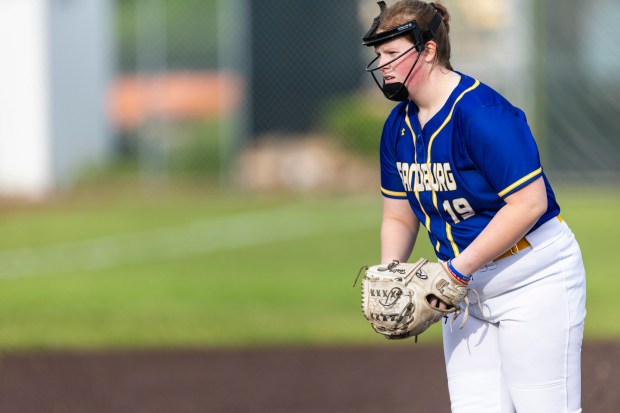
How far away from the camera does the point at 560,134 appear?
65.5 ft

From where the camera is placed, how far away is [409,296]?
372 cm

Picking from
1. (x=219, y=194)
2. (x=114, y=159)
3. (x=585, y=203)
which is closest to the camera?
(x=585, y=203)

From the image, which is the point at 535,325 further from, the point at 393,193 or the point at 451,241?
the point at 393,193

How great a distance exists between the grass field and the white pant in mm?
4921

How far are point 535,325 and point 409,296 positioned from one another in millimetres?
391

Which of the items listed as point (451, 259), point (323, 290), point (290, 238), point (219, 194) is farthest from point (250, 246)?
point (451, 259)

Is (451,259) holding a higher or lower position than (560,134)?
higher

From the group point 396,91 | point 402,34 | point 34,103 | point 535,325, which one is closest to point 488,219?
point 535,325

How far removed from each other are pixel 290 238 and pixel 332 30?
7987mm

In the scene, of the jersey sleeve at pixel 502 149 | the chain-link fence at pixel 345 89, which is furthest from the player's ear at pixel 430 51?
the chain-link fence at pixel 345 89

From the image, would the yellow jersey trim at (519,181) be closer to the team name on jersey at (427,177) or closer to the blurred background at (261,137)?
the team name on jersey at (427,177)

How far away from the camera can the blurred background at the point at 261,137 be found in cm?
1491

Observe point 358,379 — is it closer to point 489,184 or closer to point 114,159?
point 489,184

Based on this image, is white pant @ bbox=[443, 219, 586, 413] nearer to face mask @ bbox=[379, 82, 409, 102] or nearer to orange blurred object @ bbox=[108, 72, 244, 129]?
face mask @ bbox=[379, 82, 409, 102]
